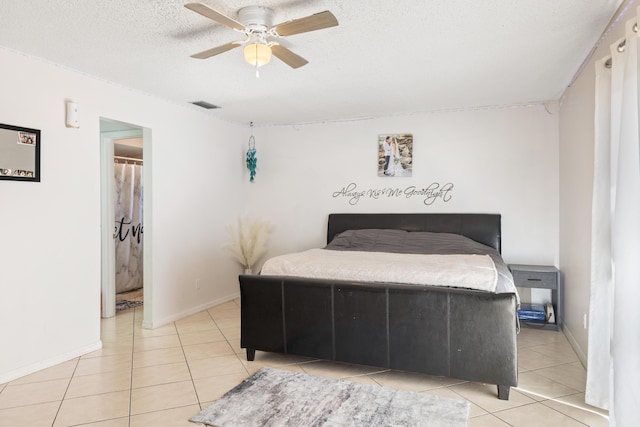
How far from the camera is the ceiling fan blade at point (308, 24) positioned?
78.8 inches

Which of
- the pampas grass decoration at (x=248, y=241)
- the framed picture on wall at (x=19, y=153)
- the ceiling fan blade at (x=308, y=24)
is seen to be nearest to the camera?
the ceiling fan blade at (x=308, y=24)

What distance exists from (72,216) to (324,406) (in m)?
2.40

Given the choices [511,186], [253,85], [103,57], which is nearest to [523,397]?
[511,186]

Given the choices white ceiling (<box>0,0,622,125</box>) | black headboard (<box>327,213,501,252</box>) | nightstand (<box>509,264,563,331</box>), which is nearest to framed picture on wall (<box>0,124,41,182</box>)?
white ceiling (<box>0,0,622,125</box>)

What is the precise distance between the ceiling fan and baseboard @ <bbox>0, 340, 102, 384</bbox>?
2448 mm

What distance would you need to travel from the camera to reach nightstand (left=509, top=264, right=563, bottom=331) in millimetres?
3846

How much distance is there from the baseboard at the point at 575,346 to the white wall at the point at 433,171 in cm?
81

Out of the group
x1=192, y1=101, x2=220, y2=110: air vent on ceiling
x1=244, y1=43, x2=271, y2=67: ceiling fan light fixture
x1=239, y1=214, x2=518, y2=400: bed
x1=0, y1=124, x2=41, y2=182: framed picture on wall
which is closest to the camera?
x1=244, y1=43, x2=271, y2=67: ceiling fan light fixture

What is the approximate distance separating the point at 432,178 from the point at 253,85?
226cm

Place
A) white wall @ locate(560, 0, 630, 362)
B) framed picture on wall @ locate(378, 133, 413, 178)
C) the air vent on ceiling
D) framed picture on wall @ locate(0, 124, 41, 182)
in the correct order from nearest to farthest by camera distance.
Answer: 1. framed picture on wall @ locate(0, 124, 41, 182)
2. white wall @ locate(560, 0, 630, 362)
3. the air vent on ceiling
4. framed picture on wall @ locate(378, 133, 413, 178)

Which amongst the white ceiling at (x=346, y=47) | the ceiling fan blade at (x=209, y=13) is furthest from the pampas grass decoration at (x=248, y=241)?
the ceiling fan blade at (x=209, y=13)

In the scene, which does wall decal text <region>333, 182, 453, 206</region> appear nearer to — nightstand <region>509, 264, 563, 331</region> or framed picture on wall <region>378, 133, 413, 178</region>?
framed picture on wall <region>378, 133, 413, 178</region>

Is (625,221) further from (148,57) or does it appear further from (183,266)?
(183,266)

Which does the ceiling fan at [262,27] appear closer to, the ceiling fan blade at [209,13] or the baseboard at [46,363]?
the ceiling fan blade at [209,13]
